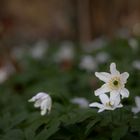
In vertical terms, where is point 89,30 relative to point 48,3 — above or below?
below

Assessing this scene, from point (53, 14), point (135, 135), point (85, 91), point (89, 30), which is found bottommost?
point (135, 135)

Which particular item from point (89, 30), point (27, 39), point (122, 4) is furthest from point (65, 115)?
point (27, 39)

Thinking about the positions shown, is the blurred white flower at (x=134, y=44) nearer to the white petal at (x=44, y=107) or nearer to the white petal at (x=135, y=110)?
the white petal at (x=135, y=110)

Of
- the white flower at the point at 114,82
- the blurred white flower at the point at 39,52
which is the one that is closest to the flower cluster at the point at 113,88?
the white flower at the point at 114,82

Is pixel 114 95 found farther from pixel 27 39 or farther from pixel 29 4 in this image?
pixel 29 4

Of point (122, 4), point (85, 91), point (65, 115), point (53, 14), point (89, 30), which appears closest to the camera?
point (65, 115)

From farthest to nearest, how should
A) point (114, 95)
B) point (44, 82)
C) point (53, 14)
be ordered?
point (53, 14) < point (44, 82) < point (114, 95)
